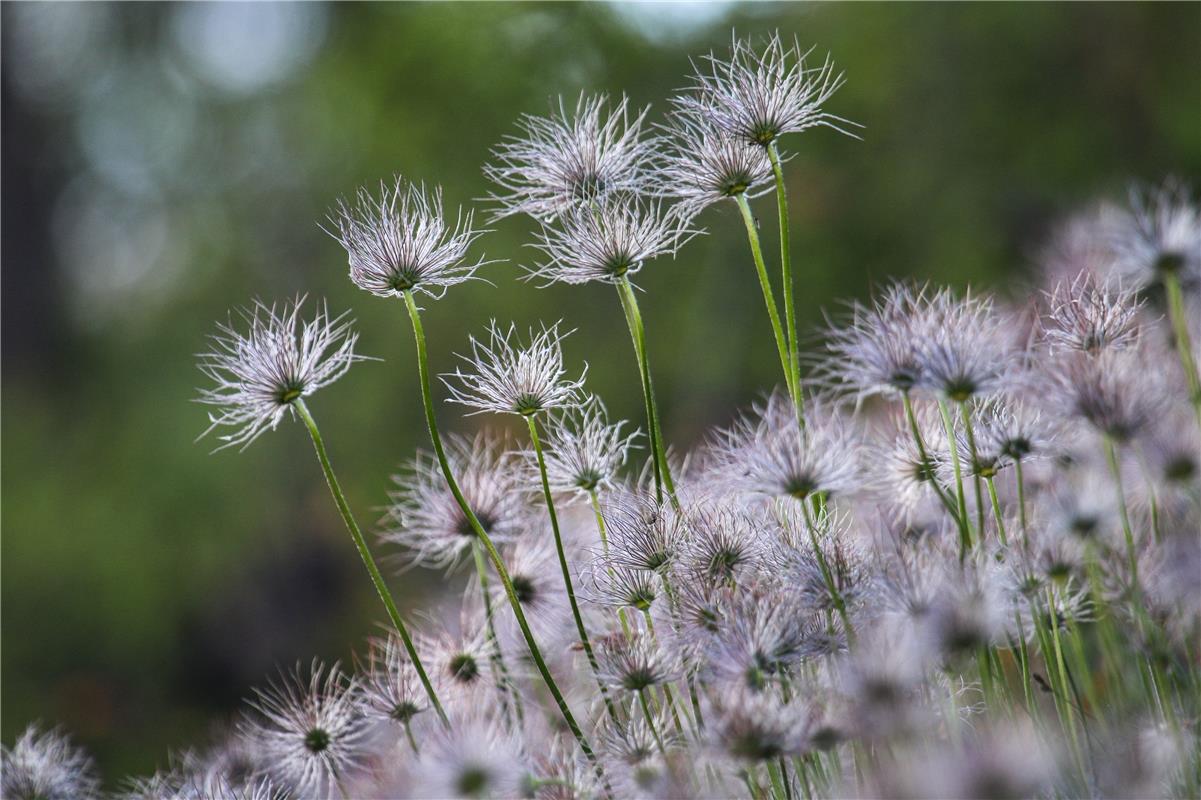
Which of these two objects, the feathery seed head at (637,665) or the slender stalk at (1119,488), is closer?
the slender stalk at (1119,488)

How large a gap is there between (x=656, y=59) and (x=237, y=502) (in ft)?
14.9

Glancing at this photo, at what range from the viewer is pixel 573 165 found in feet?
4.89

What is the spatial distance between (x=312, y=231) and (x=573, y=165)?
29.7 feet

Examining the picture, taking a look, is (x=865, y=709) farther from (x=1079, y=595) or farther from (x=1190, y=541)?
(x=1079, y=595)

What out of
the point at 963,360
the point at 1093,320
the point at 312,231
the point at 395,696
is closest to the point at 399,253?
the point at 395,696

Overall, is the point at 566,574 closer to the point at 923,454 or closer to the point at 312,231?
the point at 923,454

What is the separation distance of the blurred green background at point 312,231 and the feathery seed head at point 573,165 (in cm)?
527

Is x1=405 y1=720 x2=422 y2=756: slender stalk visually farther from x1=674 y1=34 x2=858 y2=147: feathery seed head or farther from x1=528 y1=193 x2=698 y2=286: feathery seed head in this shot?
x1=674 y1=34 x2=858 y2=147: feathery seed head

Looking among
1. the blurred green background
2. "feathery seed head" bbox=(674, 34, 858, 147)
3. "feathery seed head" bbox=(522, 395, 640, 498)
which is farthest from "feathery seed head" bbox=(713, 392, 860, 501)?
the blurred green background

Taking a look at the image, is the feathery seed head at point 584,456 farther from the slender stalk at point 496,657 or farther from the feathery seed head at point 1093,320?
the feathery seed head at point 1093,320

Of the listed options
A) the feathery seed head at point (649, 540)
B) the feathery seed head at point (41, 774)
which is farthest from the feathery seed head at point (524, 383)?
the feathery seed head at point (41, 774)

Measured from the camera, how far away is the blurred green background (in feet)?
24.7

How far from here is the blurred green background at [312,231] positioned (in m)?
7.54

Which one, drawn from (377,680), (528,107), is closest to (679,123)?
(377,680)
